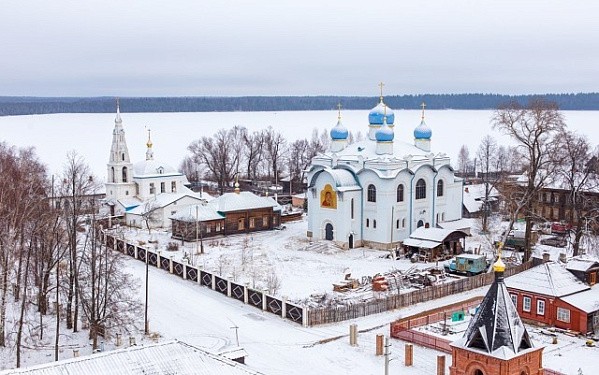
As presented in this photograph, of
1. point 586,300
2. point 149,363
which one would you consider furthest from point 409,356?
point 149,363

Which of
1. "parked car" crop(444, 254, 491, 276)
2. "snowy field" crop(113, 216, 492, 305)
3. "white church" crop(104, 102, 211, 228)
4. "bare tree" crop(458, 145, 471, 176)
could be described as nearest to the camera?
"snowy field" crop(113, 216, 492, 305)

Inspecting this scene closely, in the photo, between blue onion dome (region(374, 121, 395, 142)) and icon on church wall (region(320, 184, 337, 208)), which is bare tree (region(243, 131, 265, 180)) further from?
blue onion dome (region(374, 121, 395, 142))

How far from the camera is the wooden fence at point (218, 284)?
27.0 m

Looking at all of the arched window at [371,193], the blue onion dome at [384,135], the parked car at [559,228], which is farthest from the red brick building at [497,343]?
the parked car at [559,228]

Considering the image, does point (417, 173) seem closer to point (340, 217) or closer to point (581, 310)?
point (340, 217)

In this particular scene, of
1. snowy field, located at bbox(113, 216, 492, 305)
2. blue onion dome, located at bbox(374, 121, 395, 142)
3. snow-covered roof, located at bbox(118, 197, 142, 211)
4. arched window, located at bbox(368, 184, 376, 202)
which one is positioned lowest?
snowy field, located at bbox(113, 216, 492, 305)

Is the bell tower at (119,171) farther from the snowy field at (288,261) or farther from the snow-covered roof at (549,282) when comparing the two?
the snow-covered roof at (549,282)

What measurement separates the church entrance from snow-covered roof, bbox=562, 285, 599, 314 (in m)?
17.7

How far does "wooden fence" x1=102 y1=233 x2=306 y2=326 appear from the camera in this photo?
2702 centimetres

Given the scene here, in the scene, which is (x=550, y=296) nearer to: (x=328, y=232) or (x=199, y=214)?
(x=328, y=232)

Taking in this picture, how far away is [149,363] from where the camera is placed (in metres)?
14.2

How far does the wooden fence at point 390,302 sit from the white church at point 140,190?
2230cm

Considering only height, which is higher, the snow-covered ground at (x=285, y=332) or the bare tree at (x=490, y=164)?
the bare tree at (x=490, y=164)

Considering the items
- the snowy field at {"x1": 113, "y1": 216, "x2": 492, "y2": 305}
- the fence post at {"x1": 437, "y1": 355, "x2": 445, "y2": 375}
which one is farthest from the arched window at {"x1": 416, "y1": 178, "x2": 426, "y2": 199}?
the fence post at {"x1": 437, "y1": 355, "x2": 445, "y2": 375}
